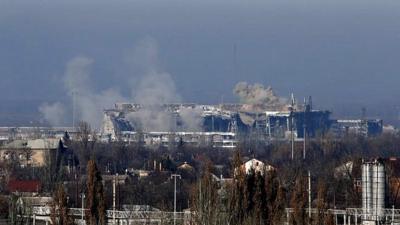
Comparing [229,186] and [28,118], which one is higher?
[28,118]

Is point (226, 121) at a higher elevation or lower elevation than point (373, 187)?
higher

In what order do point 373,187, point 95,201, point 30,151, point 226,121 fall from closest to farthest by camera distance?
point 95,201, point 373,187, point 30,151, point 226,121

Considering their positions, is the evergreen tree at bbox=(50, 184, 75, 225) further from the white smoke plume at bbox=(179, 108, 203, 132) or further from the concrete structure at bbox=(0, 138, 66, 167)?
the white smoke plume at bbox=(179, 108, 203, 132)

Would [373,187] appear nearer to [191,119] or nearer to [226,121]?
[226,121]

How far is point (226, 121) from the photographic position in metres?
132

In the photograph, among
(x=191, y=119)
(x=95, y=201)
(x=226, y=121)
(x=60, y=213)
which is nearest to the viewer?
(x=60, y=213)

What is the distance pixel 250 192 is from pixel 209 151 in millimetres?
56848

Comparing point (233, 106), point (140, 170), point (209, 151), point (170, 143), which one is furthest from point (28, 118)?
point (140, 170)

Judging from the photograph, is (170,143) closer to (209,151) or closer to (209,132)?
(209,151)

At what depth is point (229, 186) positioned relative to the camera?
98.8 feet

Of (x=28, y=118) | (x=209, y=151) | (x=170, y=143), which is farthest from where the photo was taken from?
(x=28, y=118)

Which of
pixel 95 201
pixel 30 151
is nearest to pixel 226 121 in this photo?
pixel 30 151

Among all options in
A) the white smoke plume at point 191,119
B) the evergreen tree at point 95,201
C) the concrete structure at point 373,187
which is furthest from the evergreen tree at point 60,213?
the white smoke plume at point 191,119

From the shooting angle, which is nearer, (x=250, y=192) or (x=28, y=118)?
(x=250, y=192)
